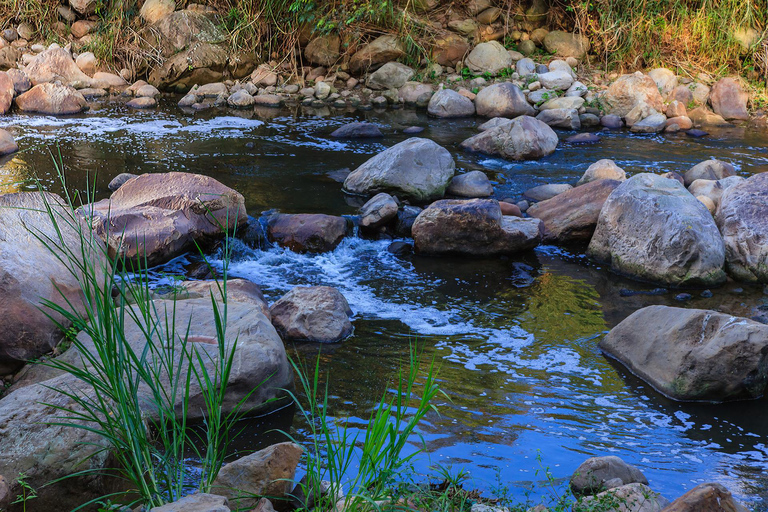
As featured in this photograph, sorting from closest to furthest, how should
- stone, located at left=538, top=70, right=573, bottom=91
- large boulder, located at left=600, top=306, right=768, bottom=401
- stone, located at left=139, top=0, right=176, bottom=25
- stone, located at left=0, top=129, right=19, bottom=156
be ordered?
large boulder, located at left=600, top=306, right=768, bottom=401
stone, located at left=0, top=129, right=19, bottom=156
stone, located at left=538, top=70, right=573, bottom=91
stone, located at left=139, top=0, right=176, bottom=25

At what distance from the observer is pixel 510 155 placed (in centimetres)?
833

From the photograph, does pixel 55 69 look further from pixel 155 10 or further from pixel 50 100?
pixel 155 10

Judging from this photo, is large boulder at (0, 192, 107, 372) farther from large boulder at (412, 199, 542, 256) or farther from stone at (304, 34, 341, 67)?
stone at (304, 34, 341, 67)

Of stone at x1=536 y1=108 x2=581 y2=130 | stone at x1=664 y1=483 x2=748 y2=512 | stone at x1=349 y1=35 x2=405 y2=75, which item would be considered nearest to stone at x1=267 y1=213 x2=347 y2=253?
stone at x1=664 y1=483 x2=748 y2=512

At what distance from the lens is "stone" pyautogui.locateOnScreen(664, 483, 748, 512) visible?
7.56 ft

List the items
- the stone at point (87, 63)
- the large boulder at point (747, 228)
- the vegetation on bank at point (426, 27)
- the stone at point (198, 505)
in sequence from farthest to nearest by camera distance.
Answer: the stone at point (87, 63)
the vegetation on bank at point (426, 27)
the large boulder at point (747, 228)
the stone at point (198, 505)

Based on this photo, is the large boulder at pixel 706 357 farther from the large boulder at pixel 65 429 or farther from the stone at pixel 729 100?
the stone at pixel 729 100

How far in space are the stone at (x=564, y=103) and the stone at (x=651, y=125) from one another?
34.4 inches

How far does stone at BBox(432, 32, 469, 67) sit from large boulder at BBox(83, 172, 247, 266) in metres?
6.96

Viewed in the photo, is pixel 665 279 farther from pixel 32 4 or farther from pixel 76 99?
pixel 32 4

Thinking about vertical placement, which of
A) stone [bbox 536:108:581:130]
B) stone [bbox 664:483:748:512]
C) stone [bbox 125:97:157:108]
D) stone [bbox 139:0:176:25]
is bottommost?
stone [bbox 536:108:581:130]

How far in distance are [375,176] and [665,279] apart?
292cm

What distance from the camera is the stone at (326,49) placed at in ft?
39.5

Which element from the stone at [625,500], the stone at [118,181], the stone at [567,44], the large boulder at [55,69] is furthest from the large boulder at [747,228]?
the large boulder at [55,69]
